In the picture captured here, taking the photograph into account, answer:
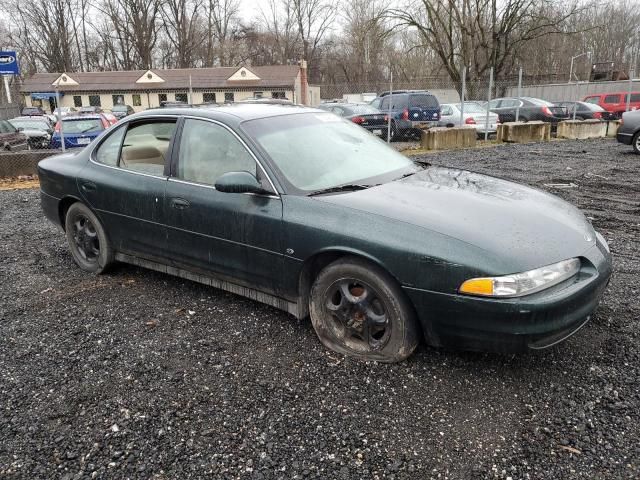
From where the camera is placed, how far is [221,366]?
3.10m

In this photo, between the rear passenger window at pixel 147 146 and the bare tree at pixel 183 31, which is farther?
the bare tree at pixel 183 31

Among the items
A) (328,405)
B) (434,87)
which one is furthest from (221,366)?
(434,87)

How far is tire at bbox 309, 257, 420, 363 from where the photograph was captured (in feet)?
9.40

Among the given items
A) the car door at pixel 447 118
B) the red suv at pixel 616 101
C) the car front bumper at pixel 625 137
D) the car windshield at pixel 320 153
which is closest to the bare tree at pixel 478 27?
the red suv at pixel 616 101

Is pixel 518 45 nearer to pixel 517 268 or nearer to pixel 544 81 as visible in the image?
pixel 544 81

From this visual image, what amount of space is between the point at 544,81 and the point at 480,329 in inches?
1708

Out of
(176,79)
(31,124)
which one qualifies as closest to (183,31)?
(176,79)

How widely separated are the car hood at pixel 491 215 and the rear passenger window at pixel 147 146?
5.18 feet

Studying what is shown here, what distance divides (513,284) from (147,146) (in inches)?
121

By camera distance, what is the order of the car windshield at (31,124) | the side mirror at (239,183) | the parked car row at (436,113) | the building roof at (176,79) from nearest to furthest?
the side mirror at (239,183) → the parked car row at (436,113) → the car windshield at (31,124) → the building roof at (176,79)

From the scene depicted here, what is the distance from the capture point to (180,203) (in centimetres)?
376

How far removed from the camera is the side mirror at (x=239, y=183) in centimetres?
326

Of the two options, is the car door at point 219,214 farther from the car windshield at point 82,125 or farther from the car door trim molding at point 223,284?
the car windshield at point 82,125

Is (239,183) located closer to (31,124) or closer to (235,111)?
(235,111)
